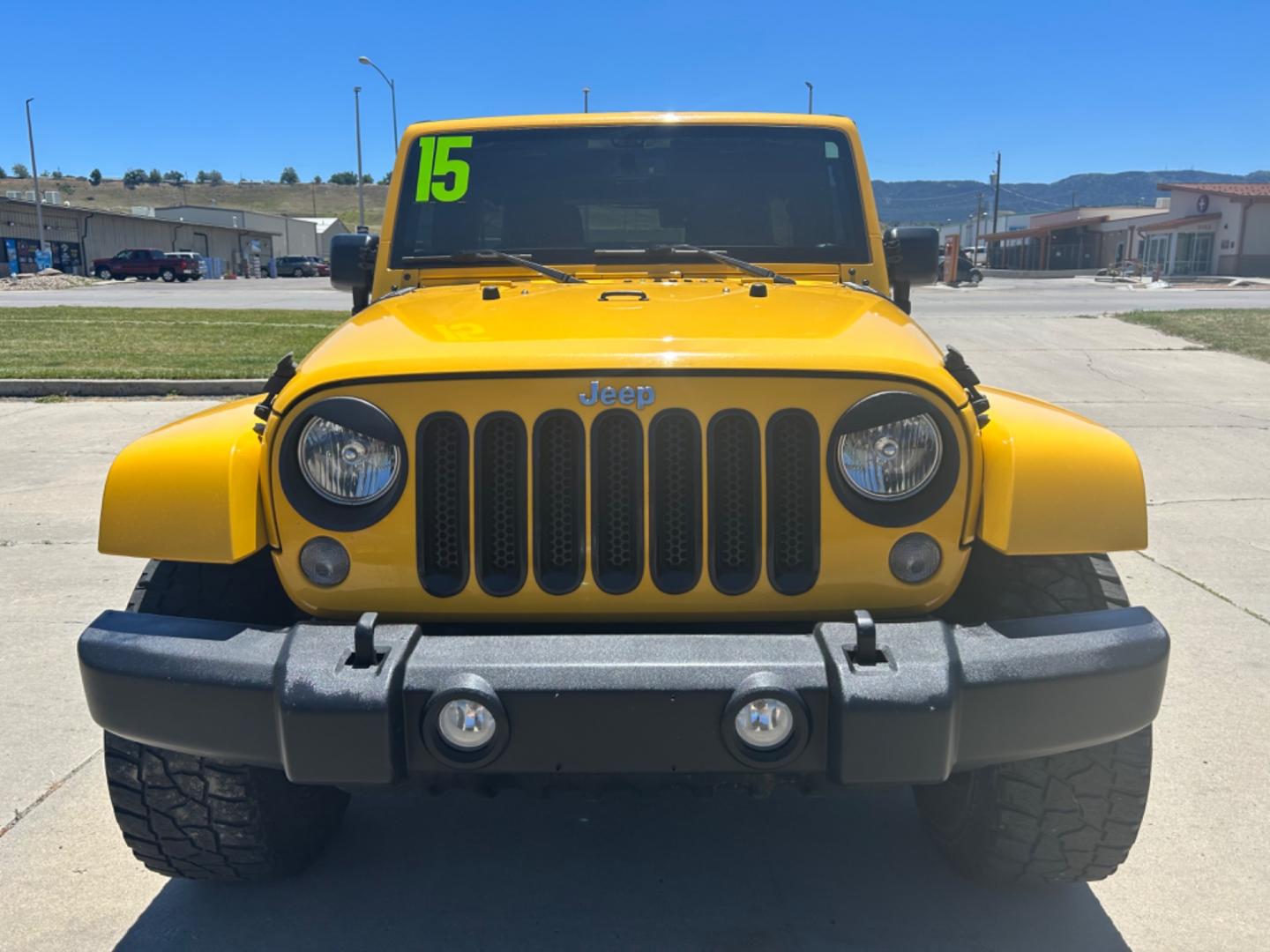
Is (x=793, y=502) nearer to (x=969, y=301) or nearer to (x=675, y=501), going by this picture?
(x=675, y=501)

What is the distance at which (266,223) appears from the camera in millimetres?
80438

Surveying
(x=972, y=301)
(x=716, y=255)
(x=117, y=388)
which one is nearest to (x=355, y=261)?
(x=716, y=255)

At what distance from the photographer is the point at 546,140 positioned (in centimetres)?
393

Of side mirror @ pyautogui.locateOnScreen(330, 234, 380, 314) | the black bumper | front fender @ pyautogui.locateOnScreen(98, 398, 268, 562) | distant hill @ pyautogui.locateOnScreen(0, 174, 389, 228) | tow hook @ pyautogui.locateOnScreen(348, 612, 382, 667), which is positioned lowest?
the black bumper

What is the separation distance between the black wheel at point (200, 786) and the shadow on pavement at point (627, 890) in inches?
7.0

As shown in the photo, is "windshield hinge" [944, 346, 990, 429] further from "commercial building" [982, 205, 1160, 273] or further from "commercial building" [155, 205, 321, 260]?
"commercial building" [155, 205, 321, 260]

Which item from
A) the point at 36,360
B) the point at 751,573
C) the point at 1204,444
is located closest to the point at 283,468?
the point at 751,573

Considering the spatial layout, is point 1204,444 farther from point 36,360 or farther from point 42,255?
point 42,255

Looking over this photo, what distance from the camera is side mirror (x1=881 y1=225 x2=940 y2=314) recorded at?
12.7ft

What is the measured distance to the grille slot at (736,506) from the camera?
2.26 metres

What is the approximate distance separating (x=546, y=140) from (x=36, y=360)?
10.7 meters

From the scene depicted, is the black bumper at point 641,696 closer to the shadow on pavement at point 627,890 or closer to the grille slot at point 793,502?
the grille slot at point 793,502

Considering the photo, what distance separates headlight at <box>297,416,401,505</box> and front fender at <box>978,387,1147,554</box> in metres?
1.22

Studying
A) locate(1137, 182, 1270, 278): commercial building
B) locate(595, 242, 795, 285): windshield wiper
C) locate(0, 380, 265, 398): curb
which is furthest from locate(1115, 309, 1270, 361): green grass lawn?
locate(1137, 182, 1270, 278): commercial building
